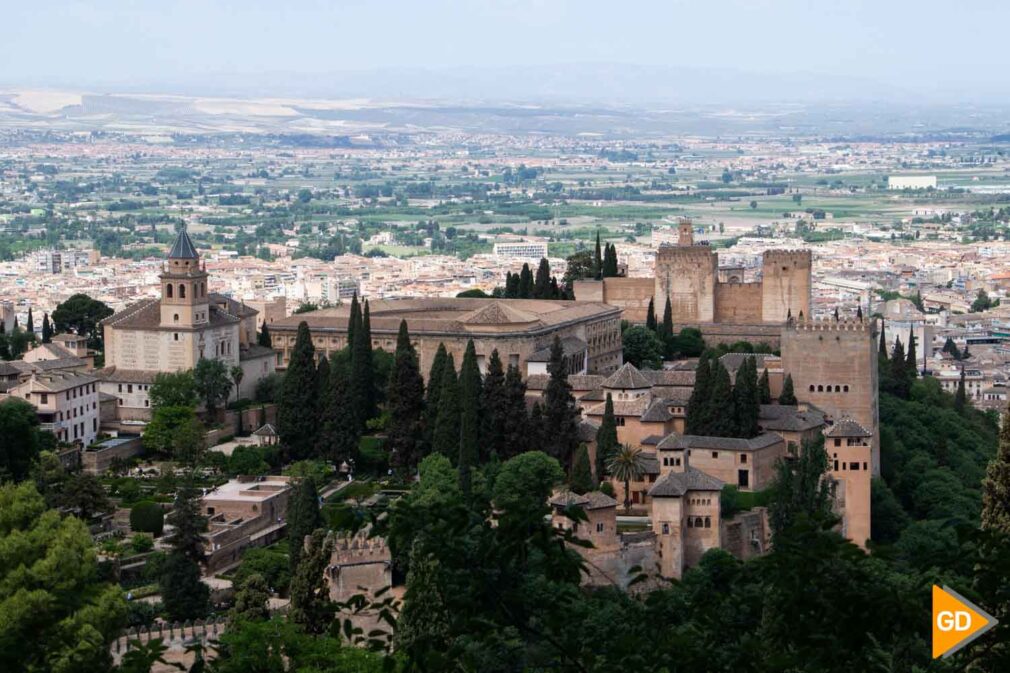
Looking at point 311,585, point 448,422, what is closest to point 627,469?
point 448,422

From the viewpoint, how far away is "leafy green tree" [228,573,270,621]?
24.8 metres

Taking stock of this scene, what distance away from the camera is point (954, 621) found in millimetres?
11281

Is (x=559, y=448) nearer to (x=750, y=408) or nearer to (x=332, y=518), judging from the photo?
(x=750, y=408)

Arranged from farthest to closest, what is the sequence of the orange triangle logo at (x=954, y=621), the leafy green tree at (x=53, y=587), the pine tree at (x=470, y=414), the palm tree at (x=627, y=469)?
the pine tree at (x=470, y=414)
the palm tree at (x=627, y=469)
the leafy green tree at (x=53, y=587)
the orange triangle logo at (x=954, y=621)

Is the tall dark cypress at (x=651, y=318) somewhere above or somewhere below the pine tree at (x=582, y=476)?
above

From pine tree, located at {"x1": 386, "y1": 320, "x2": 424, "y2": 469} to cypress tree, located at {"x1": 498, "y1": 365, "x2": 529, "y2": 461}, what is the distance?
59.0 inches

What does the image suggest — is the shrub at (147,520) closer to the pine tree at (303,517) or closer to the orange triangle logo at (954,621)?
the pine tree at (303,517)

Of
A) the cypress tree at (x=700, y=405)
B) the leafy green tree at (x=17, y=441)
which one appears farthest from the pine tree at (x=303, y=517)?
the cypress tree at (x=700, y=405)

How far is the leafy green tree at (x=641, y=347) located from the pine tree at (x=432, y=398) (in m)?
8.33

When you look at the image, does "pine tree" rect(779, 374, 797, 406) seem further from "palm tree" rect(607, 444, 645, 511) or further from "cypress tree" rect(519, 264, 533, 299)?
"cypress tree" rect(519, 264, 533, 299)

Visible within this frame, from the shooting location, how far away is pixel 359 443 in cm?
3450

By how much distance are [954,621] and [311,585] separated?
14.3 m

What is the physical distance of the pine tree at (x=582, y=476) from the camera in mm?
30078

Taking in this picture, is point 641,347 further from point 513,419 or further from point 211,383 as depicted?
point 513,419
